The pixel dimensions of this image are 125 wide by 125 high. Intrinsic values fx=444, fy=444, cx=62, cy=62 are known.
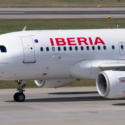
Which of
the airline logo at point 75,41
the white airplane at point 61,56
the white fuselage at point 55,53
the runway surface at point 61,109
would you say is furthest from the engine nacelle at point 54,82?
the airline logo at point 75,41

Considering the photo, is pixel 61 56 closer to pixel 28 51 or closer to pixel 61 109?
pixel 28 51

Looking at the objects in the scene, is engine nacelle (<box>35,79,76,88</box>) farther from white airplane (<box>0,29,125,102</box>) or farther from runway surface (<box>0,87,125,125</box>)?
runway surface (<box>0,87,125,125</box>)

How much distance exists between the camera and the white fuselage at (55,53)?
23.2 meters

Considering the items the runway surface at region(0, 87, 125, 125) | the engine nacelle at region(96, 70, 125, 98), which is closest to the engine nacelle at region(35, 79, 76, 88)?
the runway surface at region(0, 87, 125, 125)

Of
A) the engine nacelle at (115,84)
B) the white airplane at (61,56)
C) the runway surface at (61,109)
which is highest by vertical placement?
the white airplane at (61,56)

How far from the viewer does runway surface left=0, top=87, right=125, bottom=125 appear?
59.0 ft

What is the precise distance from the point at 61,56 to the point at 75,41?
1.18 metres

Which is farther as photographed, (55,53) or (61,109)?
(55,53)

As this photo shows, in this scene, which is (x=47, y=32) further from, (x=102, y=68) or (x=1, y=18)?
(x=1, y=18)

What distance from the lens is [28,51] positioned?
23328mm

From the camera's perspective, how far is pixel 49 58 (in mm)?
23672

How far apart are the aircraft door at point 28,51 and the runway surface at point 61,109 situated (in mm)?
2300

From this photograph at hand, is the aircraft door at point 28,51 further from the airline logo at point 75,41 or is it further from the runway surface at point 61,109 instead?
the runway surface at point 61,109

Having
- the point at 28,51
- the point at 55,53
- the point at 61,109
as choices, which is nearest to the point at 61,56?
the point at 55,53
